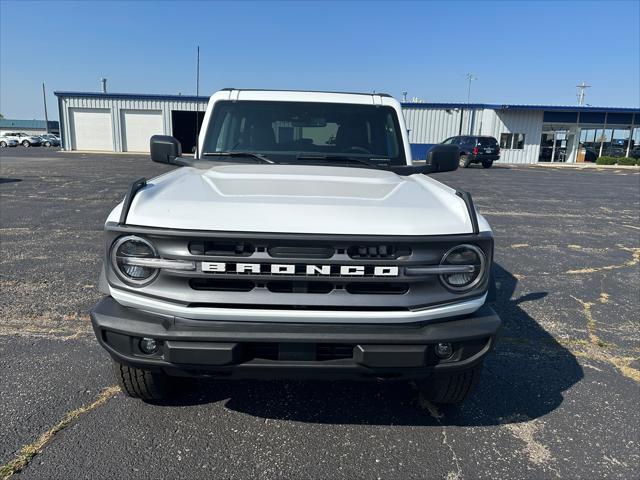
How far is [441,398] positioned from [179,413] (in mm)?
1570

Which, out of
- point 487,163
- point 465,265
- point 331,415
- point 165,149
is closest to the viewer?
point 465,265

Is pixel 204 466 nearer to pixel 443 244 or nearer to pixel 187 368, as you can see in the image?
pixel 187 368

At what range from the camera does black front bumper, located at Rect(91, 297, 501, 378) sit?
219cm

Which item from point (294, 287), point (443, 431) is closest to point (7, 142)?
point (294, 287)

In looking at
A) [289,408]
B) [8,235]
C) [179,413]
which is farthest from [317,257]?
[8,235]

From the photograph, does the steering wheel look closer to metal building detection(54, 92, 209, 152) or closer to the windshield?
the windshield

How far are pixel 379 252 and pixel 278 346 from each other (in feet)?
2.14

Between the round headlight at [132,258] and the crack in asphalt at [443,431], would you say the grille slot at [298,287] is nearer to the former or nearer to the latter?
the round headlight at [132,258]

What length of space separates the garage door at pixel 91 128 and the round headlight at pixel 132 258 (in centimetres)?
3972

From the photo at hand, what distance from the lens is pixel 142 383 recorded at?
2.75 meters

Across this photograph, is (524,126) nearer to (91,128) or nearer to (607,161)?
(607,161)

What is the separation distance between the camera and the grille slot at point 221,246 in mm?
2227

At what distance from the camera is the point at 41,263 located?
19.2ft

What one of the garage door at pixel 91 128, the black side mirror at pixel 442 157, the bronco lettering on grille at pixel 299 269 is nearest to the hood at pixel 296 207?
the bronco lettering on grille at pixel 299 269
